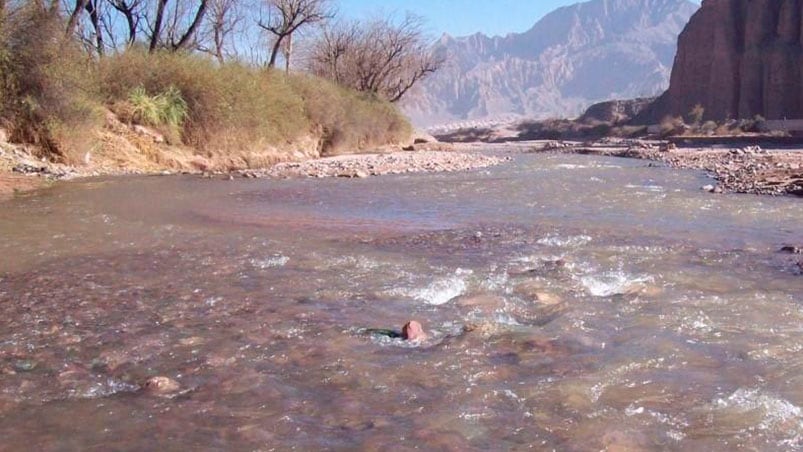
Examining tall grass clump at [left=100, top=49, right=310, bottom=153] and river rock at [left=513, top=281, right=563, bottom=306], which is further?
tall grass clump at [left=100, top=49, right=310, bottom=153]

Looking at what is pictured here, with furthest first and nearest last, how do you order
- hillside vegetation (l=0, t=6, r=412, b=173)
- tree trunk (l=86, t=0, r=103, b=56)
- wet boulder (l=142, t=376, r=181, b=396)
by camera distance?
tree trunk (l=86, t=0, r=103, b=56)
hillside vegetation (l=0, t=6, r=412, b=173)
wet boulder (l=142, t=376, r=181, b=396)

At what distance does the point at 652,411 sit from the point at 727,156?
2497cm

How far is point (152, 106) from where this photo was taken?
18.9 meters

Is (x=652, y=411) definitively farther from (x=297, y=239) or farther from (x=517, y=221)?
(x=517, y=221)

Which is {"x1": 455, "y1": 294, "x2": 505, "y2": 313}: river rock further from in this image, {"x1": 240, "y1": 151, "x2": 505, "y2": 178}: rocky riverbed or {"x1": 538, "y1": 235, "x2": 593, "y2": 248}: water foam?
{"x1": 240, "y1": 151, "x2": 505, "y2": 178}: rocky riverbed

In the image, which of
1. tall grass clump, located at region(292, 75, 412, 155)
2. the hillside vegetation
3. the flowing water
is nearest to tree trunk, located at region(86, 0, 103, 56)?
the hillside vegetation

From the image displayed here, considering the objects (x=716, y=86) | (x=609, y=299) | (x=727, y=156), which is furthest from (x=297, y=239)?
(x=716, y=86)

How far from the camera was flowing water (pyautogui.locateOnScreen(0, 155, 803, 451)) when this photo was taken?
9.87 ft

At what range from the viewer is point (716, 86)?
72.9 meters

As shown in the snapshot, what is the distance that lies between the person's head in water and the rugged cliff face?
219 ft

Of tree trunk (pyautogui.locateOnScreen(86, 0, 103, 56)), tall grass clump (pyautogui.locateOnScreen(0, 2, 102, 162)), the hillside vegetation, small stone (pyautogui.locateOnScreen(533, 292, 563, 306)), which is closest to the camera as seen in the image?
small stone (pyautogui.locateOnScreen(533, 292, 563, 306))

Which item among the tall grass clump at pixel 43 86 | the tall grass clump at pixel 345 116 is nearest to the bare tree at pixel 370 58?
the tall grass clump at pixel 345 116

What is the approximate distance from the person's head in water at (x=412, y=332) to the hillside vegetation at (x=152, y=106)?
1364 cm

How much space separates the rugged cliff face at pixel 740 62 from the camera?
214 feet
